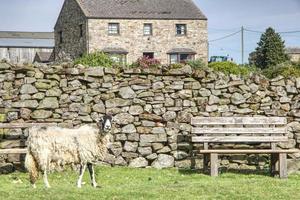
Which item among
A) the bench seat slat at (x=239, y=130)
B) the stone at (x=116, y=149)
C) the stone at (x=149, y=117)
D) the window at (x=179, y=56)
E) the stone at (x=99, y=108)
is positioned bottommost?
the stone at (x=116, y=149)

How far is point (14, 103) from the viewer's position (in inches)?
533

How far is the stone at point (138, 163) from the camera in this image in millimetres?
13773

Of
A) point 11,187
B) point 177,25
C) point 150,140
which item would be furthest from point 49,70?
point 177,25

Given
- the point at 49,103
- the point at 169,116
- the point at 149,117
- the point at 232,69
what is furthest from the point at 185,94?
the point at 232,69

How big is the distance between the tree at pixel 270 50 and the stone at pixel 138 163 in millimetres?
46716

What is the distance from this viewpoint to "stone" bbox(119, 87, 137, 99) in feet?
45.5

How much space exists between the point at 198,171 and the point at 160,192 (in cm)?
328

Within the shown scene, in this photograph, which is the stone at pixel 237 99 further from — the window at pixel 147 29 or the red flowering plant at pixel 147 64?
the window at pixel 147 29

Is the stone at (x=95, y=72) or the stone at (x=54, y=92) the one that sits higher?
the stone at (x=95, y=72)

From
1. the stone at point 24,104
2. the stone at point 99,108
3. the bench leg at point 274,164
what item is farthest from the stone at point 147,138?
the bench leg at point 274,164

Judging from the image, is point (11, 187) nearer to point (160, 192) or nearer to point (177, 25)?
point (160, 192)

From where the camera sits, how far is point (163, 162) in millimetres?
13859

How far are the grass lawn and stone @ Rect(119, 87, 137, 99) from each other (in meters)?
1.69

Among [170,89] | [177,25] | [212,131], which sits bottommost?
[212,131]
